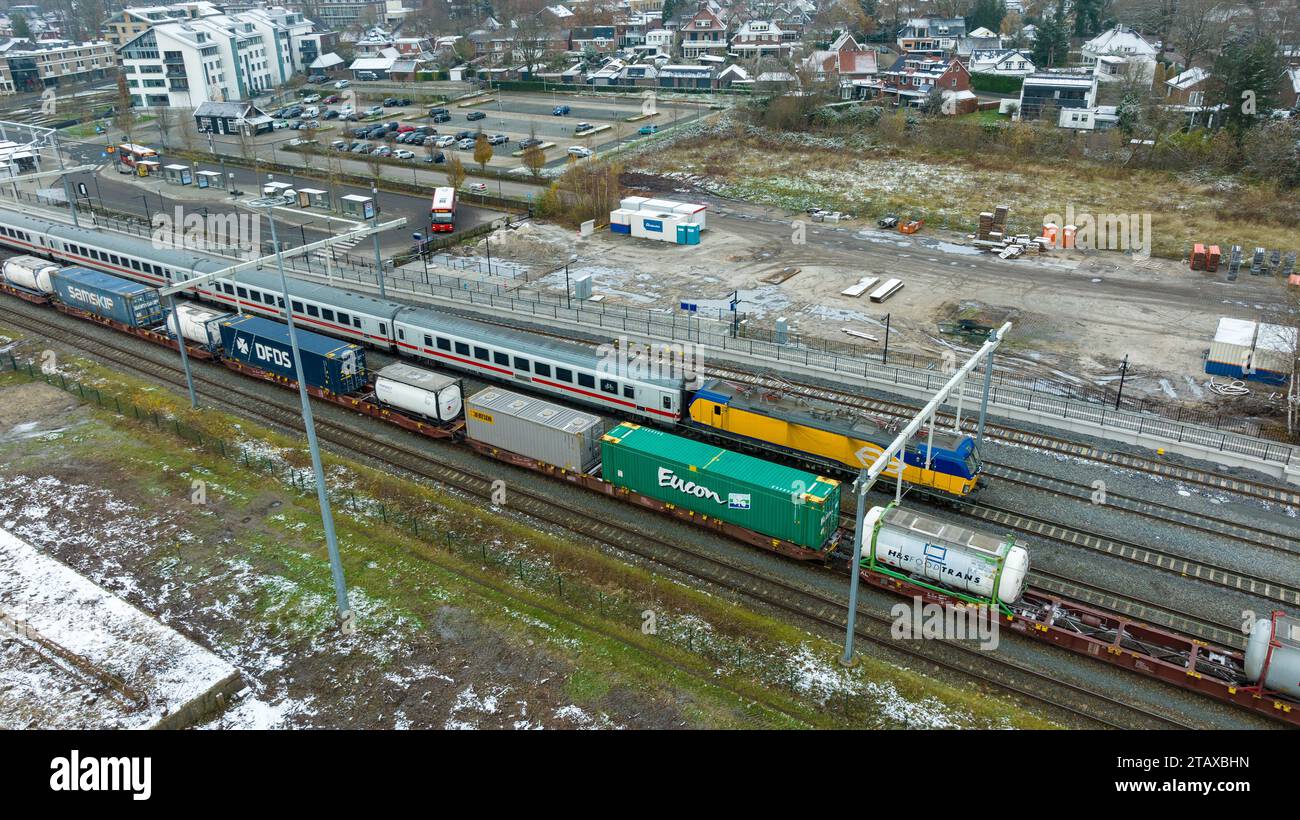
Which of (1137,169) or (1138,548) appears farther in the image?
(1137,169)

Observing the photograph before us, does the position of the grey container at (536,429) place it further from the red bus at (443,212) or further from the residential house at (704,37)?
the residential house at (704,37)

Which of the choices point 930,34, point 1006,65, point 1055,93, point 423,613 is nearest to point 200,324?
point 423,613

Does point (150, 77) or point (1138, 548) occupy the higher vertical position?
point (150, 77)

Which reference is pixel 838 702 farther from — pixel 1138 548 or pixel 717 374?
pixel 717 374

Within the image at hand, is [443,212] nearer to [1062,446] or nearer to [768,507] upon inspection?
[768,507]

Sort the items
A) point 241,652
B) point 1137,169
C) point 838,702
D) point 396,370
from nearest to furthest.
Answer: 1. point 838,702
2. point 241,652
3. point 396,370
4. point 1137,169
